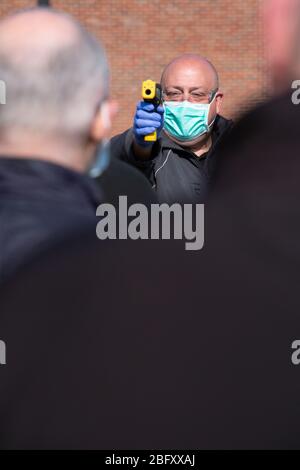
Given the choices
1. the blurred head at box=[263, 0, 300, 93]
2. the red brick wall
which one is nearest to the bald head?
the blurred head at box=[263, 0, 300, 93]

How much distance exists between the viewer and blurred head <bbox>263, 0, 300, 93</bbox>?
1352 millimetres

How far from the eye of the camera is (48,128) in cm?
171

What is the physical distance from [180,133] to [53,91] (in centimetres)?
364

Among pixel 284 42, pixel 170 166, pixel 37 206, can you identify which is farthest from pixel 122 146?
pixel 284 42

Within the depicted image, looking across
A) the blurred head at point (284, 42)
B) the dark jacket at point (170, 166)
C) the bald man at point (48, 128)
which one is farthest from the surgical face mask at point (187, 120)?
the blurred head at point (284, 42)

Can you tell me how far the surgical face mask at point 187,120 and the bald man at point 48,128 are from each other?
132 inches

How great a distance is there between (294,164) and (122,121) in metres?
15.5

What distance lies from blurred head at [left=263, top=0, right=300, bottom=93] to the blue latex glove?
3245 millimetres

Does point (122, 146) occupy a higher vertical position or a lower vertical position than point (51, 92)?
higher

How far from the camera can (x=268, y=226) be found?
4.14 feet

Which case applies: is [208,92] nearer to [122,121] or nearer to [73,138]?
[73,138]

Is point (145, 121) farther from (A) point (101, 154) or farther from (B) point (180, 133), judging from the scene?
(A) point (101, 154)

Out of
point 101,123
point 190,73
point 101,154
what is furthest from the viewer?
point 190,73
